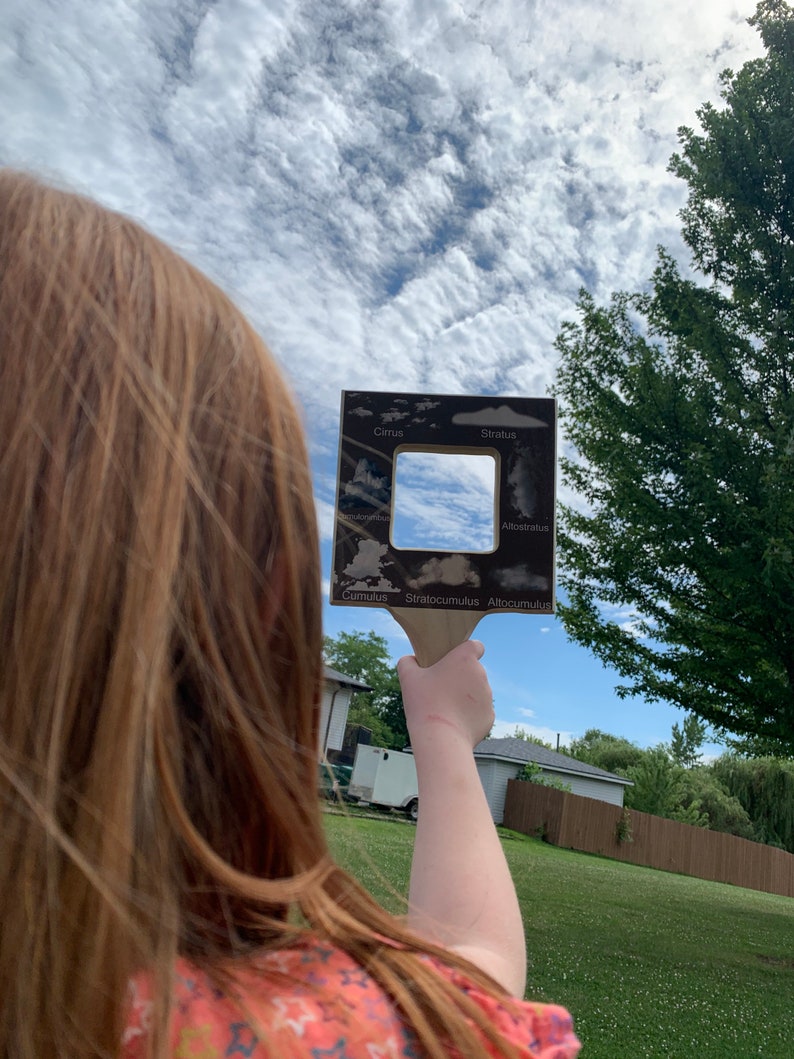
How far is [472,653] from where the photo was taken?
4.37 feet

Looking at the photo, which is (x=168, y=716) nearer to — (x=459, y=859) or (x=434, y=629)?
(x=459, y=859)

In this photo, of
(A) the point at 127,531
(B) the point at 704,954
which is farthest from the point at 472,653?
(B) the point at 704,954

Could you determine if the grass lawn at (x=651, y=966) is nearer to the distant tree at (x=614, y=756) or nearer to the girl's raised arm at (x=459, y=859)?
the girl's raised arm at (x=459, y=859)

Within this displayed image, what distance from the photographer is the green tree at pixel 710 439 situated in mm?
7691

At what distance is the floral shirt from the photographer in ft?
2.24

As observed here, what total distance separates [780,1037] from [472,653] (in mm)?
5624

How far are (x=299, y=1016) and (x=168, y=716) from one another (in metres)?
0.27

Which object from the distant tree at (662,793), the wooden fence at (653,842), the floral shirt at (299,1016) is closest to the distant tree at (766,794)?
the distant tree at (662,793)

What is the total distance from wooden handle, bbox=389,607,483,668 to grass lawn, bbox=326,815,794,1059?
444mm

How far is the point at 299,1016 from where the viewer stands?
0.70 m

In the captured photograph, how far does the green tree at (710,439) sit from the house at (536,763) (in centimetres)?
2122

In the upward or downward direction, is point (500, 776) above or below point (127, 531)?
below

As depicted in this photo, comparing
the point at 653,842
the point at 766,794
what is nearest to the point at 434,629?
the point at 653,842

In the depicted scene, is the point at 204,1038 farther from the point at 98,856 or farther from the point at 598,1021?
the point at 598,1021
